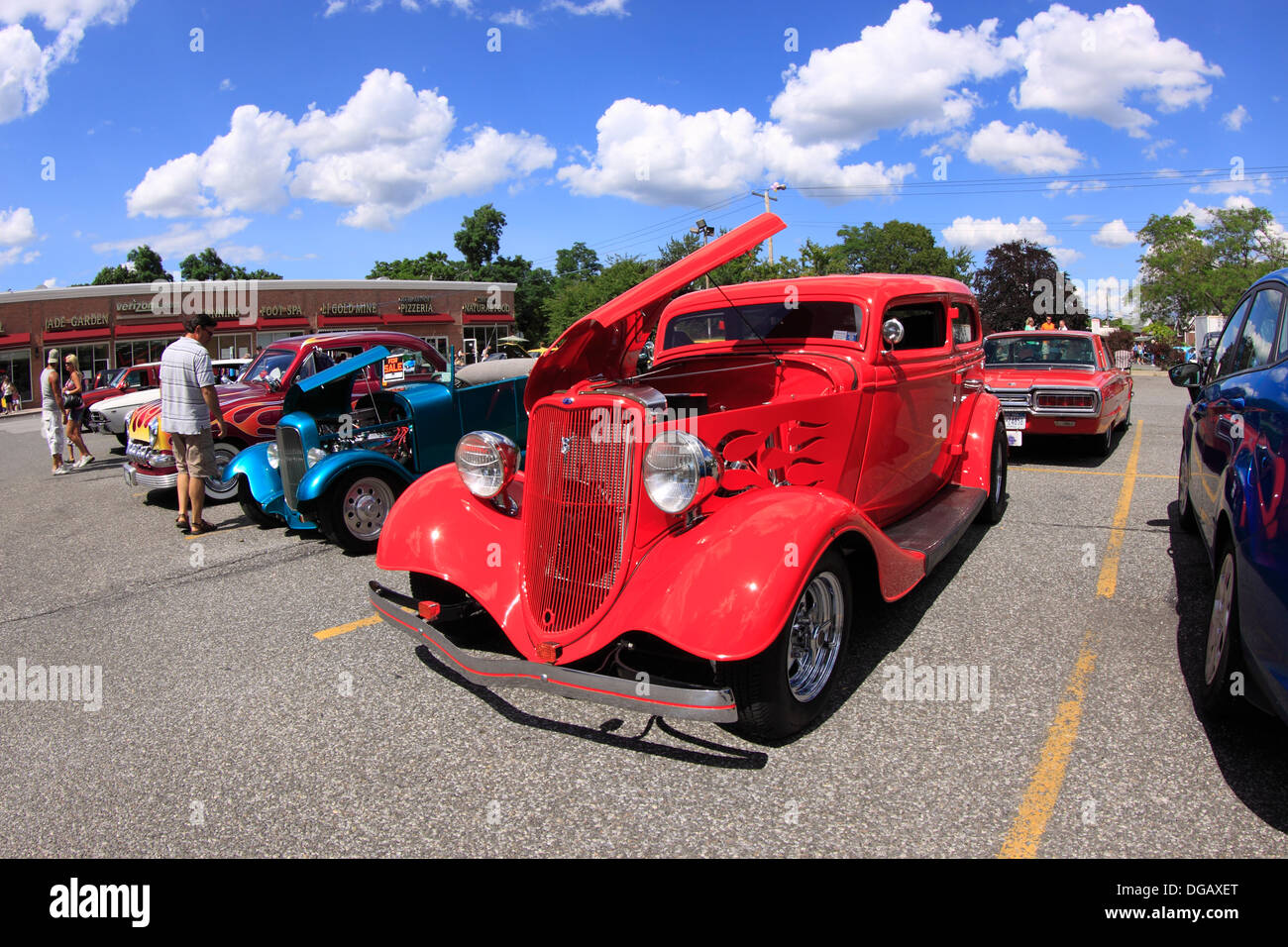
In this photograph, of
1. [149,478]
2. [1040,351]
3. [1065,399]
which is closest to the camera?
A: [149,478]

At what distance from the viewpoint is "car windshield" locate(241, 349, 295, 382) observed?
8578mm

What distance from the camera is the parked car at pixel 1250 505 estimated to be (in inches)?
91.5

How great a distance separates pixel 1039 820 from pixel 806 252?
3994cm

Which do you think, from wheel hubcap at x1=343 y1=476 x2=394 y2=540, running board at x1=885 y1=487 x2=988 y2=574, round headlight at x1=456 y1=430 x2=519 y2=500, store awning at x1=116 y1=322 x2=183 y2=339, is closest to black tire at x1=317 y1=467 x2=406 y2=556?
wheel hubcap at x1=343 y1=476 x2=394 y2=540

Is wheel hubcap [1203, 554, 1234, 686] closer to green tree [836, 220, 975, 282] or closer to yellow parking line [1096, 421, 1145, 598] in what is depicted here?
yellow parking line [1096, 421, 1145, 598]

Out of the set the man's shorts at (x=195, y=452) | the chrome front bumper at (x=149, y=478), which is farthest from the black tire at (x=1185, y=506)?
the chrome front bumper at (x=149, y=478)

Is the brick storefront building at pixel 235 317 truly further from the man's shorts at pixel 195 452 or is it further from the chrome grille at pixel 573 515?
the chrome grille at pixel 573 515

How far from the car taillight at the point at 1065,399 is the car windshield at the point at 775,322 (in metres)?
5.42

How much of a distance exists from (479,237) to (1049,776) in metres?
76.5

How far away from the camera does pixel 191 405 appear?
6824 mm

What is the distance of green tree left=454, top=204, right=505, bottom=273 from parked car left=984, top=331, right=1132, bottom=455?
2693 inches

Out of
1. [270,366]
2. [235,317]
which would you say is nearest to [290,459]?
[270,366]

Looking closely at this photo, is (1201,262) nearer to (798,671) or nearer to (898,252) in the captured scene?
(898,252)

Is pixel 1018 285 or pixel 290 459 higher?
pixel 1018 285
